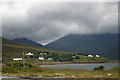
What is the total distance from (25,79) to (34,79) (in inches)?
64.9

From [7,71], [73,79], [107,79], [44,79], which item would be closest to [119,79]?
[107,79]

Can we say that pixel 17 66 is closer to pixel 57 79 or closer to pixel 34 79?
pixel 34 79

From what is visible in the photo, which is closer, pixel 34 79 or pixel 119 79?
pixel 119 79

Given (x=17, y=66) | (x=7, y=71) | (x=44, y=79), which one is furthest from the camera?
(x=17, y=66)

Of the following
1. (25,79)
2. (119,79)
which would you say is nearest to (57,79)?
(25,79)

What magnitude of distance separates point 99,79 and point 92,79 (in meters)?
0.90

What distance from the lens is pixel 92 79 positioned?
23656mm

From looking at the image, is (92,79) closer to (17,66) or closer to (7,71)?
(7,71)

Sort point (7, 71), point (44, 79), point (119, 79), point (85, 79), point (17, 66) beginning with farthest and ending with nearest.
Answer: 1. point (17, 66)
2. point (7, 71)
3. point (44, 79)
4. point (85, 79)
5. point (119, 79)

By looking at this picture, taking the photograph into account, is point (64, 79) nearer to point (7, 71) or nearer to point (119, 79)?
point (119, 79)

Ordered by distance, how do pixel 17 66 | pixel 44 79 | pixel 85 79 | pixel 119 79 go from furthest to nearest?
pixel 17 66 → pixel 44 79 → pixel 85 79 → pixel 119 79

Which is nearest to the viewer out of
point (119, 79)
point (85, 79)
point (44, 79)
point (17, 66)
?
point (119, 79)

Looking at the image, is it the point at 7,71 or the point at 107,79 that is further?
the point at 7,71

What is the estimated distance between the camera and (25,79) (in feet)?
90.2
